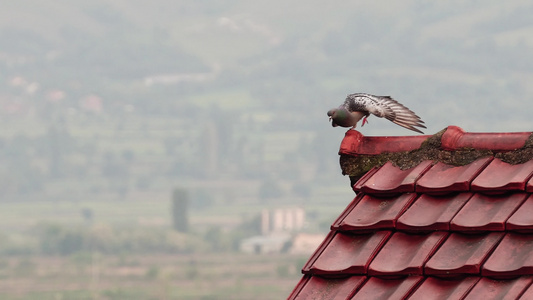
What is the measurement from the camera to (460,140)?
555 cm

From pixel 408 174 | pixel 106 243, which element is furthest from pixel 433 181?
pixel 106 243

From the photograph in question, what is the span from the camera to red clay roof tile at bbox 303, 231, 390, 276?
5086mm

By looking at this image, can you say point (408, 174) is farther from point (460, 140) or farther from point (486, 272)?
point (486, 272)

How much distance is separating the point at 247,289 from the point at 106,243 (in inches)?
1692

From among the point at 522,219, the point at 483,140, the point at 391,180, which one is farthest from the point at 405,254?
the point at 483,140

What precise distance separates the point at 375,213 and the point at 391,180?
28 centimetres

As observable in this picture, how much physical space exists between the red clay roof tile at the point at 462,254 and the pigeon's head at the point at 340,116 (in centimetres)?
257

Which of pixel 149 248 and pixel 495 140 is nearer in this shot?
pixel 495 140

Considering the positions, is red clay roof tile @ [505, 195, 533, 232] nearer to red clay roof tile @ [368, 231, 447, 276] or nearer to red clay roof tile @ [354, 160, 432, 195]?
red clay roof tile @ [368, 231, 447, 276]

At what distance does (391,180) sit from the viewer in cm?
558

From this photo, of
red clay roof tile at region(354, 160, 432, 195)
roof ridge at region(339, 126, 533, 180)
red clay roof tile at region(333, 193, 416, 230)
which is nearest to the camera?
red clay roof tile at region(333, 193, 416, 230)

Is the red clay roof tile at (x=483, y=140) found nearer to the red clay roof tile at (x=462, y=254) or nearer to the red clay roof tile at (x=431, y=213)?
the red clay roof tile at (x=431, y=213)

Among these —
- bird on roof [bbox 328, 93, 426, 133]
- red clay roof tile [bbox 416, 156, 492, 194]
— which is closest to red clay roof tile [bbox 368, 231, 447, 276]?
red clay roof tile [bbox 416, 156, 492, 194]

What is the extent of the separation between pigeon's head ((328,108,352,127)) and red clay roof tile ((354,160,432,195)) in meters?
1.76
